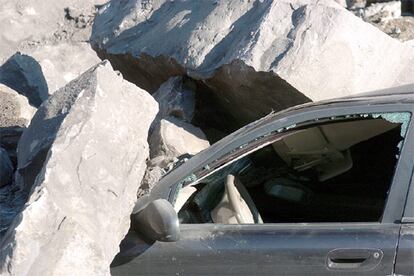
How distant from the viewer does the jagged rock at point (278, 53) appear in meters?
4.41

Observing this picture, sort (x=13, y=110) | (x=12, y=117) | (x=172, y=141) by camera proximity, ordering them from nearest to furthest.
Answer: (x=172, y=141) < (x=12, y=117) < (x=13, y=110)

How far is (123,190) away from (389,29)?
6629 mm

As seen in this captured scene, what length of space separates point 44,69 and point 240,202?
20.6ft

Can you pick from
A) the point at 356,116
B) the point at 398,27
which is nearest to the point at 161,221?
the point at 356,116

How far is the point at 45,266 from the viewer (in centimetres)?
265

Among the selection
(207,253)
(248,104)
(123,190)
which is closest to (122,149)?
(123,190)

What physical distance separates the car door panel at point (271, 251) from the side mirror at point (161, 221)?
0.05 meters

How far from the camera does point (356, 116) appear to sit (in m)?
2.82

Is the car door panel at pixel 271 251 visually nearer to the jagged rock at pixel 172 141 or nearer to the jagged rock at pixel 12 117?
the jagged rock at pixel 172 141

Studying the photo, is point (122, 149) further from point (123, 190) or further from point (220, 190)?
point (220, 190)

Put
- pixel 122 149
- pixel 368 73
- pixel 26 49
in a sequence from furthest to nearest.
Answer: pixel 26 49
pixel 368 73
pixel 122 149

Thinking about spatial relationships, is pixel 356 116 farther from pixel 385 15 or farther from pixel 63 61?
pixel 63 61

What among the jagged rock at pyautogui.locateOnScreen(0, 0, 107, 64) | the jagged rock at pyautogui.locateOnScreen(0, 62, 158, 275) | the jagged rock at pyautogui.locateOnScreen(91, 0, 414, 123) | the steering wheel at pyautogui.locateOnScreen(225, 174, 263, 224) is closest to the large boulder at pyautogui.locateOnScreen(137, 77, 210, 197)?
the jagged rock at pyautogui.locateOnScreen(91, 0, 414, 123)

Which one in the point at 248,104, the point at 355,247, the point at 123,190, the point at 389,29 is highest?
the point at 123,190
